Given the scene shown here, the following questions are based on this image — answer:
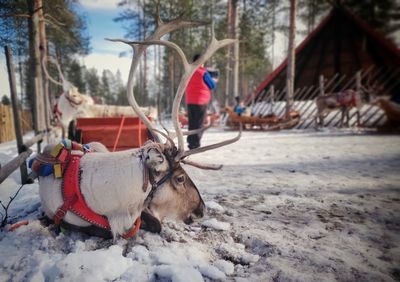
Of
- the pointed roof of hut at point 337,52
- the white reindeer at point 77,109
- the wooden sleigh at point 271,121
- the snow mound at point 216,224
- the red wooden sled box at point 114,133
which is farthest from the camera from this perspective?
the pointed roof of hut at point 337,52

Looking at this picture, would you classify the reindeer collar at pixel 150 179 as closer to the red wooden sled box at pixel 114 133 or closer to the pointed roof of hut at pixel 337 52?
the red wooden sled box at pixel 114 133

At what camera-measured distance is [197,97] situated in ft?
18.5

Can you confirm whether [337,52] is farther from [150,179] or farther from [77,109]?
[150,179]

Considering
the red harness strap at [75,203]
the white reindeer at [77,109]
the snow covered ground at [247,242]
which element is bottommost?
the snow covered ground at [247,242]

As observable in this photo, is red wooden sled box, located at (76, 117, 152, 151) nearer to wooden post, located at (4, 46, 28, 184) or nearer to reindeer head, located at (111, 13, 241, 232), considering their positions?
wooden post, located at (4, 46, 28, 184)

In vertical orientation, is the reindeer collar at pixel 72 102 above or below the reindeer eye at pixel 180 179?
above

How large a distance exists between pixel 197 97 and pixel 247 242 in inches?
151

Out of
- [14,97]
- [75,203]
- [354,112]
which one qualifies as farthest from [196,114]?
[354,112]

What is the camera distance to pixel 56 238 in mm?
2164

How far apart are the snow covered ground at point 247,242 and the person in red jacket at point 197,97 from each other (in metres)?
1.73

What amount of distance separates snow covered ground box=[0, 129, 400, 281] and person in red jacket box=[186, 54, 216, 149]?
173 centimetres

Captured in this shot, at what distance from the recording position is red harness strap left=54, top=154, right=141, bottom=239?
80.0 inches

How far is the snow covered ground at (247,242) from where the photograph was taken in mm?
1801

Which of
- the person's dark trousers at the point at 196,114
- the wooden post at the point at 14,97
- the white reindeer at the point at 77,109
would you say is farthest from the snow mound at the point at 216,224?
the white reindeer at the point at 77,109
